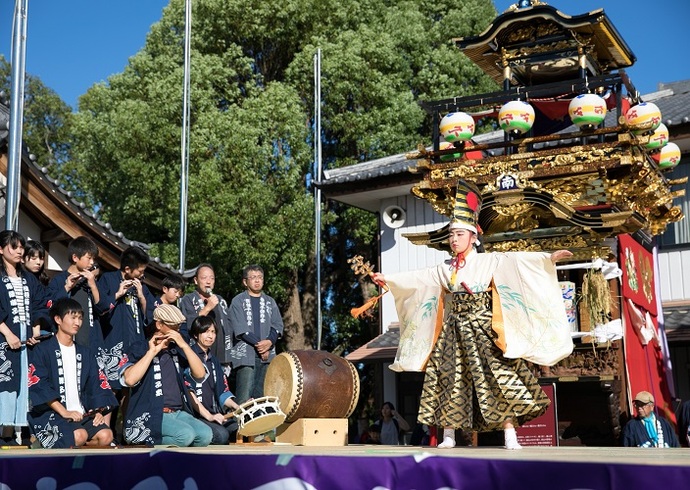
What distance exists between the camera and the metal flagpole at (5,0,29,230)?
305 inches

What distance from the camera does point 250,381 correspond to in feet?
26.6

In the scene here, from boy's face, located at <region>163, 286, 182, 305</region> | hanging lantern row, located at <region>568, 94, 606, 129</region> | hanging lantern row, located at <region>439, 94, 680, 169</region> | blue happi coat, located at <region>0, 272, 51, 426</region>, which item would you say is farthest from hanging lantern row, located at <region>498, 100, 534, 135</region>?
blue happi coat, located at <region>0, 272, 51, 426</region>

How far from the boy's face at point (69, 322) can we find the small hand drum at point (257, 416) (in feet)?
4.06

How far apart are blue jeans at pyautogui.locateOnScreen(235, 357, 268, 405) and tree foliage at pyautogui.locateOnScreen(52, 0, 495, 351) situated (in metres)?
8.24

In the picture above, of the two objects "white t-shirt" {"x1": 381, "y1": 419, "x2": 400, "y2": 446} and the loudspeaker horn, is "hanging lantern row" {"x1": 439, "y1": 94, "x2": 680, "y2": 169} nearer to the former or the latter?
the loudspeaker horn

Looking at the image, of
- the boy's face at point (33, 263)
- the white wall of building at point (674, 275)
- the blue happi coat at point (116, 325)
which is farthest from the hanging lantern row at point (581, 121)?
the boy's face at point (33, 263)

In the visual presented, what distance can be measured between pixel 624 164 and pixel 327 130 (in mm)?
10488

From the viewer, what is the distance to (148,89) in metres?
18.1

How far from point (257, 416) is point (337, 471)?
2821 millimetres

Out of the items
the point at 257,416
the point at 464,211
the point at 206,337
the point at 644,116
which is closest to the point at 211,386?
the point at 206,337

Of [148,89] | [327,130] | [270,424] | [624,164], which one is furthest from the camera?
[327,130]

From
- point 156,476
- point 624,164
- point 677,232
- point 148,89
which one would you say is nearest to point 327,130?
point 148,89

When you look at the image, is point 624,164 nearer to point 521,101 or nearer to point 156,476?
point 521,101

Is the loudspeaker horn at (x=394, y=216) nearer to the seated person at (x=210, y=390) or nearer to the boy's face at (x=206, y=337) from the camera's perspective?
the seated person at (x=210, y=390)
